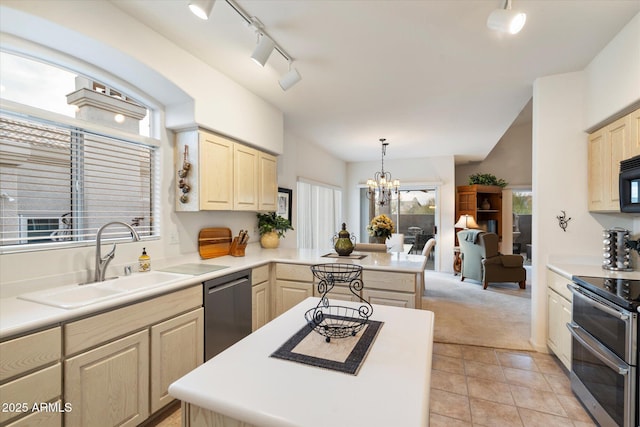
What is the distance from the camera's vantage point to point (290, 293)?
3006mm

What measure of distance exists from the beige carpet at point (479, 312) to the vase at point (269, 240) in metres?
2.17

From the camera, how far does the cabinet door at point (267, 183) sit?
353cm

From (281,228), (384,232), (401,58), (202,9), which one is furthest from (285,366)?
(384,232)

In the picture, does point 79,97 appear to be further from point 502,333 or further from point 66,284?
point 502,333

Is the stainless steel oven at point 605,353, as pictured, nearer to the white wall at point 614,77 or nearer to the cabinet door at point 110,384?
the white wall at point 614,77

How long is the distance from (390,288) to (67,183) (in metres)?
2.59

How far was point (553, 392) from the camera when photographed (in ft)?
7.38

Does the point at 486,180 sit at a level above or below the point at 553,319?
above

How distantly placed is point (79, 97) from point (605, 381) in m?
3.88

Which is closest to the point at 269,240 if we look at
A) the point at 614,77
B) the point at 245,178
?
the point at 245,178

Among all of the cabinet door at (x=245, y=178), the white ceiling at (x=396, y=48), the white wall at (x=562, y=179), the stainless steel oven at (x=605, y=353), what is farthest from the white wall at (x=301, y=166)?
the stainless steel oven at (x=605, y=353)

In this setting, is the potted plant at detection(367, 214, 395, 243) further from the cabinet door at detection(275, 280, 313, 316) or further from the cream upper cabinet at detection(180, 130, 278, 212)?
the cabinet door at detection(275, 280, 313, 316)

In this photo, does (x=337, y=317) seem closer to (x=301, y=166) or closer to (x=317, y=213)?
(x=301, y=166)

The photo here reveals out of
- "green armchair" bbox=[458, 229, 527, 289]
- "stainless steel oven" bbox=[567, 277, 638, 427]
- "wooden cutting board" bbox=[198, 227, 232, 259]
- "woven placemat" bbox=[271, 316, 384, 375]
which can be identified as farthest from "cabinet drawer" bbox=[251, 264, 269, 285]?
"green armchair" bbox=[458, 229, 527, 289]
